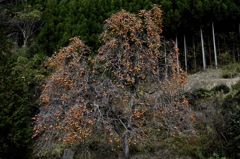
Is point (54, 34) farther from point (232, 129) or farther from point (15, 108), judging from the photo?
point (232, 129)

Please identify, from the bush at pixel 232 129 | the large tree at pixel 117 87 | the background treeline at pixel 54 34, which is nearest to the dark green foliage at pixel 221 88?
the bush at pixel 232 129

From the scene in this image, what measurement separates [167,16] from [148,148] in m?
6.93

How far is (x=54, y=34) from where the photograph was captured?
1202cm

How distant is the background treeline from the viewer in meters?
8.14

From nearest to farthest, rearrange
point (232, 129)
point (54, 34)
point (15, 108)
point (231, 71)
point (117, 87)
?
1. point (117, 87)
2. point (232, 129)
3. point (15, 108)
4. point (231, 71)
5. point (54, 34)

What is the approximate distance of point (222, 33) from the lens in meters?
14.8

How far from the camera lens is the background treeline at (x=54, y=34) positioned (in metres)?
8.14

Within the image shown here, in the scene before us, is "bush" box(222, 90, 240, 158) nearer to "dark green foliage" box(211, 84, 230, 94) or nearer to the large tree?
the large tree

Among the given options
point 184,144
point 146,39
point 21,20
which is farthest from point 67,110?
point 21,20

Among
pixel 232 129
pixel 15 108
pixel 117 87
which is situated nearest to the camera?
pixel 117 87

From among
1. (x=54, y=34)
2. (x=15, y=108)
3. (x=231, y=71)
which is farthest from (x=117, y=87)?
(x=231, y=71)

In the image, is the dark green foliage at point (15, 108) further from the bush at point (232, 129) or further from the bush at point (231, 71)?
the bush at point (231, 71)

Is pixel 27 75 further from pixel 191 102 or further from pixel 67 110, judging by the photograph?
pixel 191 102

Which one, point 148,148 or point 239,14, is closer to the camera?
point 148,148
